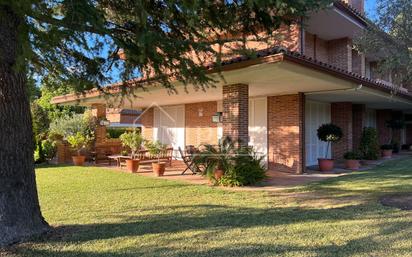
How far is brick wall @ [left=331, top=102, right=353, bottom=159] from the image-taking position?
1574 cm

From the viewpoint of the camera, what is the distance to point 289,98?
1271cm

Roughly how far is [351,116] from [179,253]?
536 inches

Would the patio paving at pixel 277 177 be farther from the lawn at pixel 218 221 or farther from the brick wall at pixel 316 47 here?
the brick wall at pixel 316 47

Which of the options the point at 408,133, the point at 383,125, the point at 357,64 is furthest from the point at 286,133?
the point at 408,133

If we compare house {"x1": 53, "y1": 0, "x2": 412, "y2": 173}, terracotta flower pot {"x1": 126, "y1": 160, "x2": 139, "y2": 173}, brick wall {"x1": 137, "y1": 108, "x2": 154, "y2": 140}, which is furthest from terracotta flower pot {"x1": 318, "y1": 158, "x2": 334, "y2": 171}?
brick wall {"x1": 137, "y1": 108, "x2": 154, "y2": 140}

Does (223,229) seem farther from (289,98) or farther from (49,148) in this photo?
(49,148)

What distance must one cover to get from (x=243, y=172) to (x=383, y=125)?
50.6ft

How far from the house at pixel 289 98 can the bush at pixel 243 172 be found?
0.65 metres

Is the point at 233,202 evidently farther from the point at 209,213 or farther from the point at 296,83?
the point at 296,83

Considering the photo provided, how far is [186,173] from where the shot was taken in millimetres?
12406

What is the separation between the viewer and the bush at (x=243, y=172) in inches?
378

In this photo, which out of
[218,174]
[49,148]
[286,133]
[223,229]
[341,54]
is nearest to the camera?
[223,229]

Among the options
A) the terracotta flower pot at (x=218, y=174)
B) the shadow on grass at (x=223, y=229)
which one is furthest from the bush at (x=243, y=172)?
the shadow on grass at (x=223, y=229)

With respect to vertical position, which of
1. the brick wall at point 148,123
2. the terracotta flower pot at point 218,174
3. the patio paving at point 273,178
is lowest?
the patio paving at point 273,178
